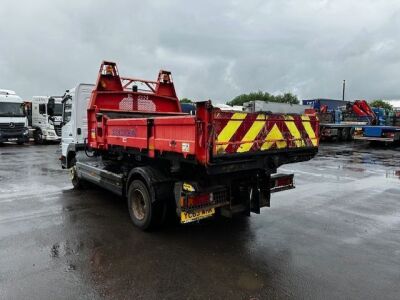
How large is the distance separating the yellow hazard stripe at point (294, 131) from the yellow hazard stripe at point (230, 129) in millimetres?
1076

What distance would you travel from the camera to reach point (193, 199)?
16.2 ft

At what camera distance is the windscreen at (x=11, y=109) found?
21203 mm

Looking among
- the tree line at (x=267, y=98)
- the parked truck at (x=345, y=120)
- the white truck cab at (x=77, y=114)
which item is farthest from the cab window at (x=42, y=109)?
the tree line at (x=267, y=98)

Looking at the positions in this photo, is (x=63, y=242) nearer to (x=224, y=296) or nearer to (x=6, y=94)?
(x=224, y=296)

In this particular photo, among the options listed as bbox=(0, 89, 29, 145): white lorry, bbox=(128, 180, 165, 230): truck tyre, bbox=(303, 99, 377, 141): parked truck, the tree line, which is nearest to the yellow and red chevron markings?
bbox=(128, 180, 165, 230): truck tyre

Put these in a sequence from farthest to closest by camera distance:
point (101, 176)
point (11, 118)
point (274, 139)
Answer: point (11, 118)
point (101, 176)
point (274, 139)

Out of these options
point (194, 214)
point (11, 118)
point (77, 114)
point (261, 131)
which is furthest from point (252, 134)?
point (11, 118)

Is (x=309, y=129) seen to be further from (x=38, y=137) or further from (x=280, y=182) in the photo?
(x=38, y=137)

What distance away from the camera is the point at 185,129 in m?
4.64

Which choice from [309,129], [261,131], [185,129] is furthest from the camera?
[309,129]

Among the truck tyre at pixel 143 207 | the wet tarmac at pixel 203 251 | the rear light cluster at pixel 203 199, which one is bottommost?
the wet tarmac at pixel 203 251

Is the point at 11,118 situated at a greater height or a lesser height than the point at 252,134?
greater

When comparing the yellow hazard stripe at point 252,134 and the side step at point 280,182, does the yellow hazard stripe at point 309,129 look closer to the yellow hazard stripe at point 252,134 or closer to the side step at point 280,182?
the side step at point 280,182

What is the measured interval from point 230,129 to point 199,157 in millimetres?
567
